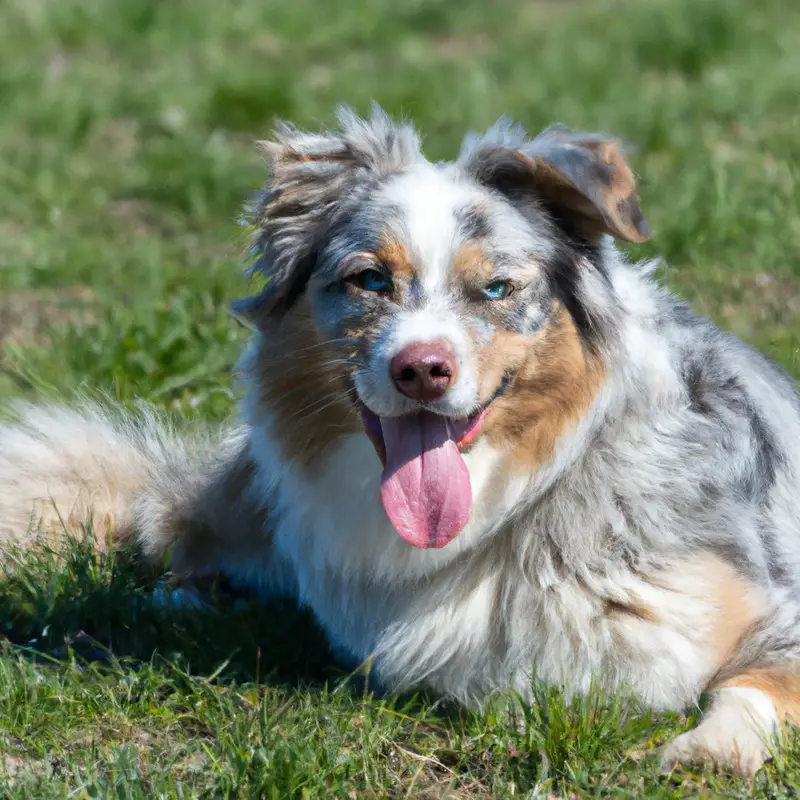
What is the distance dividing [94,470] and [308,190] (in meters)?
1.54

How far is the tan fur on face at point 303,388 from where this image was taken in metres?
3.70

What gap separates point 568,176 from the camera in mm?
3525

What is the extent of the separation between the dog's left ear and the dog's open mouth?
55 cm

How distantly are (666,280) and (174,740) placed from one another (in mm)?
3262

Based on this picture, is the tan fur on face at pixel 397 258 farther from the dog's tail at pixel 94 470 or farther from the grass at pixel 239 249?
the dog's tail at pixel 94 470

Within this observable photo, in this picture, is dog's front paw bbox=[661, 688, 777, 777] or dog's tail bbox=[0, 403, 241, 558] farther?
dog's tail bbox=[0, 403, 241, 558]

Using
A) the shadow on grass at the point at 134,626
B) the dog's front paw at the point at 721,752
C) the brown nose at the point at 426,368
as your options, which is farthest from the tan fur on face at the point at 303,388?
the dog's front paw at the point at 721,752

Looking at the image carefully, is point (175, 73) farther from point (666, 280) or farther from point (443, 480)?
point (443, 480)

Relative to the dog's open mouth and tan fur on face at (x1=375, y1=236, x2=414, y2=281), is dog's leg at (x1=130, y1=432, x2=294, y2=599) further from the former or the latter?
tan fur on face at (x1=375, y1=236, x2=414, y2=281)

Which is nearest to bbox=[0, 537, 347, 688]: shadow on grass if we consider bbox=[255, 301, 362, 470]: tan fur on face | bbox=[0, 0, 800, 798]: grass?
bbox=[0, 0, 800, 798]: grass

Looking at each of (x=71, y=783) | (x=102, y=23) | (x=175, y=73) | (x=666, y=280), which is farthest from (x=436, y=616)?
(x=102, y=23)

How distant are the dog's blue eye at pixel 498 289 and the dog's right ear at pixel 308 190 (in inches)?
20.9

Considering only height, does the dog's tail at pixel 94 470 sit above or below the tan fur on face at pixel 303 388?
below

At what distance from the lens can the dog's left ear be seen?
11.5ft
